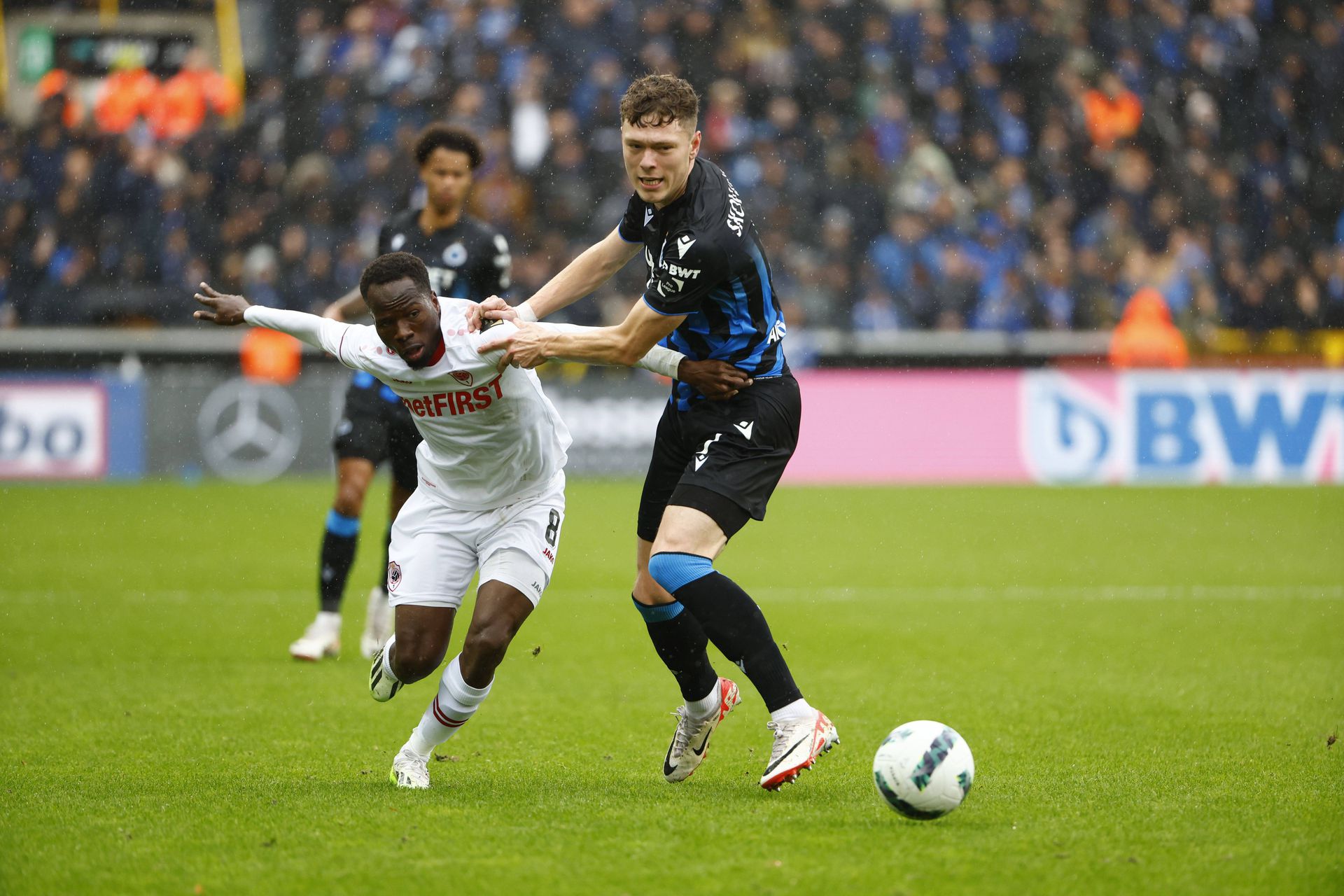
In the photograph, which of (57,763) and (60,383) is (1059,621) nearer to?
(57,763)

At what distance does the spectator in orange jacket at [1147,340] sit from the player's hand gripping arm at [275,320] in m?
12.9

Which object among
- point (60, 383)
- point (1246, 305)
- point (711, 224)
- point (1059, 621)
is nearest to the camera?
point (711, 224)

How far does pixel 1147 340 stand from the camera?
16.6m

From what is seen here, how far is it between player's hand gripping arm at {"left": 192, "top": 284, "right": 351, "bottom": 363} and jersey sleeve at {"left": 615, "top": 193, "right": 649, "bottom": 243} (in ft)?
3.46

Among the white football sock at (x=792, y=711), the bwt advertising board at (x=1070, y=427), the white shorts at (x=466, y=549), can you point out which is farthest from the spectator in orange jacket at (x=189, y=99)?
the white football sock at (x=792, y=711)

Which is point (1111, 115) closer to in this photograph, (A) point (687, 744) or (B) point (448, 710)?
(A) point (687, 744)

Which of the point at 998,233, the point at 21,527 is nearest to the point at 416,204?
the point at 21,527

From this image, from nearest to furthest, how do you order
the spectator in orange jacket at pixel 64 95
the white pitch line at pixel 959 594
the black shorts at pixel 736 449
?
the black shorts at pixel 736 449 → the white pitch line at pixel 959 594 → the spectator in orange jacket at pixel 64 95

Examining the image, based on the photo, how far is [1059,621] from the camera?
348 inches

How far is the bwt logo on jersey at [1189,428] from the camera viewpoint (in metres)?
15.7

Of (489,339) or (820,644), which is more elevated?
(489,339)

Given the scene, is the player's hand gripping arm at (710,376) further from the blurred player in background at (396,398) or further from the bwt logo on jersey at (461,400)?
the blurred player in background at (396,398)

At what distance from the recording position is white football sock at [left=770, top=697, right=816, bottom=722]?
4.72 metres

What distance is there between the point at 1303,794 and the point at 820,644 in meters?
3.47
